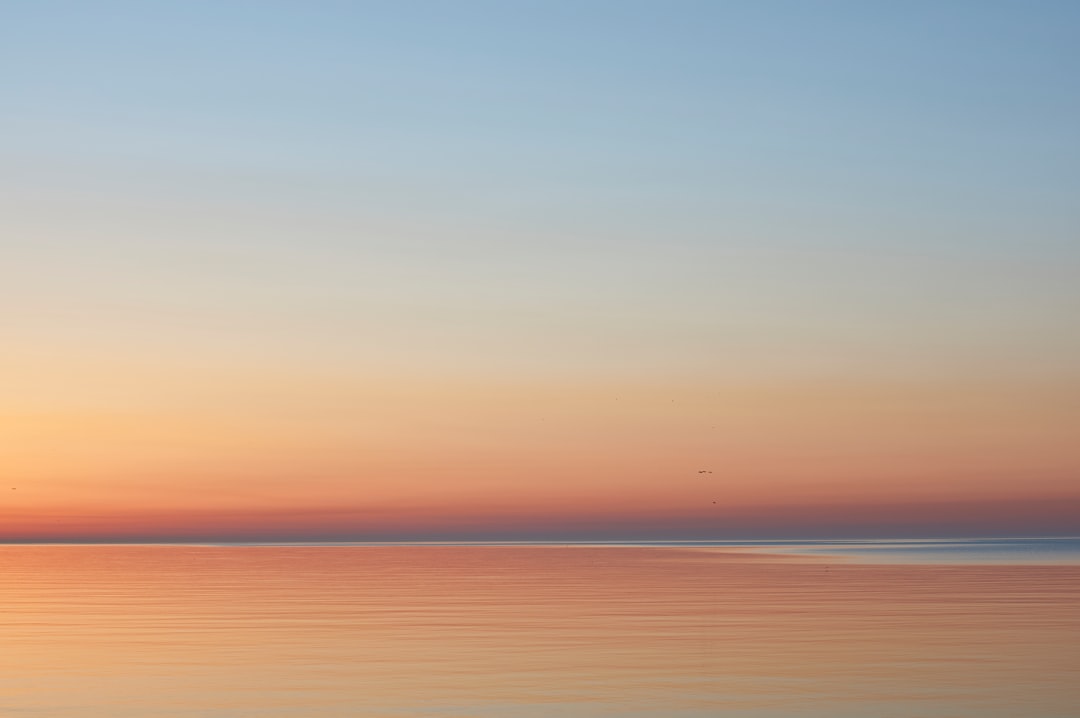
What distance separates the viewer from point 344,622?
40969 mm

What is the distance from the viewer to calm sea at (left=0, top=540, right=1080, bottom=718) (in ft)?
78.9

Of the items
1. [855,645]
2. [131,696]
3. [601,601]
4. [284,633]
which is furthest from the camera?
[601,601]

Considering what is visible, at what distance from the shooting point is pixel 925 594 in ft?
175

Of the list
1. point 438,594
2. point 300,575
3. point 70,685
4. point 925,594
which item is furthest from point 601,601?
point 300,575

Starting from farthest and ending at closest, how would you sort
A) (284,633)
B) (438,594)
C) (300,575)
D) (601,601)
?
1. (300,575)
2. (438,594)
3. (601,601)
4. (284,633)

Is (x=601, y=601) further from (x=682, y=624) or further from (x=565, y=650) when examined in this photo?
(x=565, y=650)

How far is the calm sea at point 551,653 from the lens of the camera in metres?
24.0

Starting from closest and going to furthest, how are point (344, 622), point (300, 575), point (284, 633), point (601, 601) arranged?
point (284, 633), point (344, 622), point (601, 601), point (300, 575)

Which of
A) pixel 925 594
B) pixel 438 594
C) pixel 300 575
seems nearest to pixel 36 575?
pixel 300 575

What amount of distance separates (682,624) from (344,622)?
34.7 ft

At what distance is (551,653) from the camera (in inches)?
1246

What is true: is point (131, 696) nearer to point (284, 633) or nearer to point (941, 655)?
point (284, 633)

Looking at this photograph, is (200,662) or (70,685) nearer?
(70,685)

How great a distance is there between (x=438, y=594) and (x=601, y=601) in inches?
366
